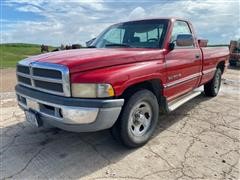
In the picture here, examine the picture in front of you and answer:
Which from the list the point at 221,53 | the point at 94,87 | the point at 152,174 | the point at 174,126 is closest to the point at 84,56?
the point at 94,87

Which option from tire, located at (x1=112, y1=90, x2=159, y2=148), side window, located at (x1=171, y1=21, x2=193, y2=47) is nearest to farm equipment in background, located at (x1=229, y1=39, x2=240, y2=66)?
side window, located at (x1=171, y1=21, x2=193, y2=47)

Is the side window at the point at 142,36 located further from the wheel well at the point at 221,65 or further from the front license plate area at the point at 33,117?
the wheel well at the point at 221,65

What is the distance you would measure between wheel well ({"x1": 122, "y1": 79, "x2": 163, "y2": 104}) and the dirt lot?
0.76 m

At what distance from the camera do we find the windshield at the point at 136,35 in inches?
178

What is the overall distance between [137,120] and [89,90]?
1.08 meters

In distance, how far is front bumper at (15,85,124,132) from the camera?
3.20 metres

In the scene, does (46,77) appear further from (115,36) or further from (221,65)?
(221,65)

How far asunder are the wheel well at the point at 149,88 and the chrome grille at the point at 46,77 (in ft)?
2.87

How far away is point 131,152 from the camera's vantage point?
3.88 m

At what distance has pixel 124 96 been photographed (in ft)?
12.1

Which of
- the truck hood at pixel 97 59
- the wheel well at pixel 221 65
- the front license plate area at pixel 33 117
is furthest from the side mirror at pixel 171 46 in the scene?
the wheel well at pixel 221 65

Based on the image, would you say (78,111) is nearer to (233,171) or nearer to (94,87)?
(94,87)

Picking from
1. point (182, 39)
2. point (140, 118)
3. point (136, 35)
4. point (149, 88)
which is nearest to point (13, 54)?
point (136, 35)

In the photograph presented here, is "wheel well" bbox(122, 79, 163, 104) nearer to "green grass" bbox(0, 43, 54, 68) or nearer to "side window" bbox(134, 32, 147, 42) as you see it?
"side window" bbox(134, 32, 147, 42)
